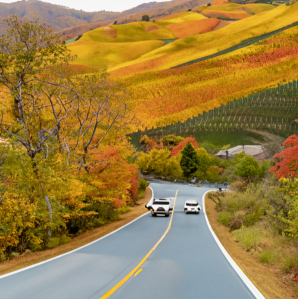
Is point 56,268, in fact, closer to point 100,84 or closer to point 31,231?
point 31,231

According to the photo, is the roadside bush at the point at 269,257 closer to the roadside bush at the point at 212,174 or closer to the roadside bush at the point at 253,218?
the roadside bush at the point at 253,218

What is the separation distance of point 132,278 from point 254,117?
13097cm

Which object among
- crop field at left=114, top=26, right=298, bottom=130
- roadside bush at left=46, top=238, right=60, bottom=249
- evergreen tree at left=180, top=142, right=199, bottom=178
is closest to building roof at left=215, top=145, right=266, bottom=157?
evergreen tree at left=180, top=142, right=199, bottom=178

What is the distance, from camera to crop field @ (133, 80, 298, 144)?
123000 mm

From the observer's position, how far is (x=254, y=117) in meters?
131

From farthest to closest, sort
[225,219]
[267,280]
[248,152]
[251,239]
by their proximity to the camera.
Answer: [248,152]
[225,219]
[251,239]
[267,280]

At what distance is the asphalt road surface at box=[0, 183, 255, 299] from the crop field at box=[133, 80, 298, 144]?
374ft

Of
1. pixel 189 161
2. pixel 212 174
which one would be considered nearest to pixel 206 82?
pixel 212 174

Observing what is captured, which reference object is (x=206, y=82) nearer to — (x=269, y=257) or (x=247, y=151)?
(x=247, y=151)

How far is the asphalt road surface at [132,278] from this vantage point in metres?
7.20

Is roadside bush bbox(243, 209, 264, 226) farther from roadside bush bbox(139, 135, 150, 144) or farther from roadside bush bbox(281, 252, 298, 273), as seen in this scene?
roadside bush bbox(139, 135, 150, 144)

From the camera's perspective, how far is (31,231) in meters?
14.4

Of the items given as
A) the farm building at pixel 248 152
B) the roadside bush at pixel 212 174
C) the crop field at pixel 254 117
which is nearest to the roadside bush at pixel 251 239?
the roadside bush at pixel 212 174

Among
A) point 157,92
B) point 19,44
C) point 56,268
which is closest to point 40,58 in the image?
point 19,44
